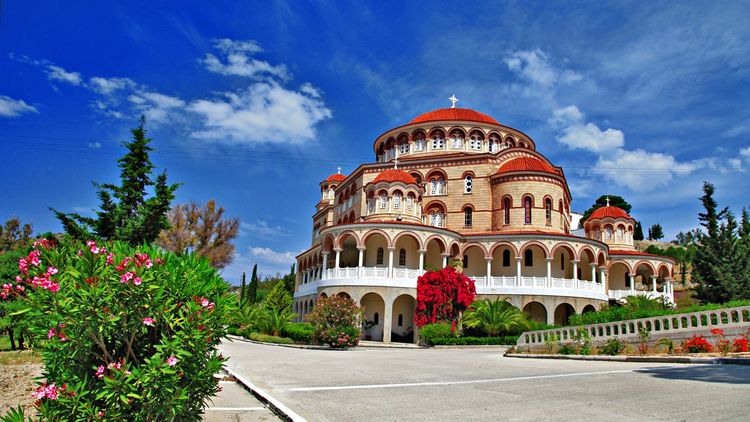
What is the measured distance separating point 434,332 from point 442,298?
2688 mm

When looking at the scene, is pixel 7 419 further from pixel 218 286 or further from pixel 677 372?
pixel 677 372

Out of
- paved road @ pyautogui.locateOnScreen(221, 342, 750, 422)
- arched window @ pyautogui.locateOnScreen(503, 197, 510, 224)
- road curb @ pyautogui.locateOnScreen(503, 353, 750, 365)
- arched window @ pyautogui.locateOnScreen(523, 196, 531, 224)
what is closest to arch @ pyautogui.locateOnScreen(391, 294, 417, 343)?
arched window @ pyautogui.locateOnScreen(503, 197, 510, 224)

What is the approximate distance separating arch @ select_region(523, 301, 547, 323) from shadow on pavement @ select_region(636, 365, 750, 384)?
2157 cm

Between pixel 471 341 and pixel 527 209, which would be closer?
pixel 471 341

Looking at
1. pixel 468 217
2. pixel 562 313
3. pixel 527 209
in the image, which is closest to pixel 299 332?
pixel 468 217

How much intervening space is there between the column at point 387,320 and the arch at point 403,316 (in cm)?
223

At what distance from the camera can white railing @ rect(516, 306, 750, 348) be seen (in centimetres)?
1491

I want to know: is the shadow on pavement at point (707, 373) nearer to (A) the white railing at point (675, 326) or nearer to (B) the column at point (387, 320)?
(A) the white railing at point (675, 326)

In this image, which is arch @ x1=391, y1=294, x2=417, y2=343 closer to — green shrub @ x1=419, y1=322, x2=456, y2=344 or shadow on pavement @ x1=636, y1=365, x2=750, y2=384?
green shrub @ x1=419, y1=322, x2=456, y2=344

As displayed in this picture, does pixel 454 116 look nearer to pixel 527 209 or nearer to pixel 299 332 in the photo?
pixel 527 209

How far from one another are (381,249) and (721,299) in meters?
24.1

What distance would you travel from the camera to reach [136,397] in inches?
206

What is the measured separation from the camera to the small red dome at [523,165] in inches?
1433

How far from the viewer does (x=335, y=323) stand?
25.6 meters
